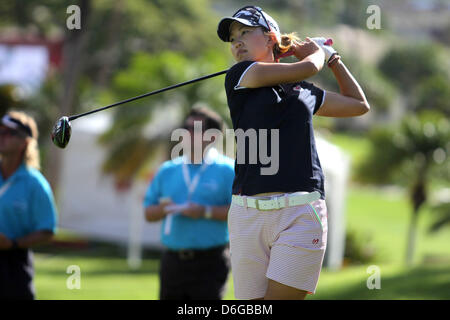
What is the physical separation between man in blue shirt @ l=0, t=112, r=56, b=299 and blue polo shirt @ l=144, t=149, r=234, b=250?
2.73 ft

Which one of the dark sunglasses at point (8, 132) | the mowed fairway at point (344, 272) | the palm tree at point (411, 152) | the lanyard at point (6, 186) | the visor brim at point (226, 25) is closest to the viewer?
the visor brim at point (226, 25)

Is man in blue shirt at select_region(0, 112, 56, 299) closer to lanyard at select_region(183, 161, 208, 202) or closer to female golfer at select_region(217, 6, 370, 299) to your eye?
lanyard at select_region(183, 161, 208, 202)

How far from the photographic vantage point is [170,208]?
17.8 ft

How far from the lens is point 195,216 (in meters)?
5.38

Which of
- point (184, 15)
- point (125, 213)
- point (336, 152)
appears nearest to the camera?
point (336, 152)

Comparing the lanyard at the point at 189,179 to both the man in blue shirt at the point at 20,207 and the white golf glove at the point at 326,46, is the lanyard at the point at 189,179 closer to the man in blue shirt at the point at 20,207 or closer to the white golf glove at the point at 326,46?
the man in blue shirt at the point at 20,207

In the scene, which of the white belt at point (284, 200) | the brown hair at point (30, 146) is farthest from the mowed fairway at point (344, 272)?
the white belt at point (284, 200)

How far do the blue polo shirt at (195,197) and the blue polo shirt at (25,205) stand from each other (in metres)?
0.80

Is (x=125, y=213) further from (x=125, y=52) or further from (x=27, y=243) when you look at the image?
(x=125, y=52)

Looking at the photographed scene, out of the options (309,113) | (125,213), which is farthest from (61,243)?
(309,113)

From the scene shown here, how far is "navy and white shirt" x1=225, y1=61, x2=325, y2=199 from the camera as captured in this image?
3.44 meters

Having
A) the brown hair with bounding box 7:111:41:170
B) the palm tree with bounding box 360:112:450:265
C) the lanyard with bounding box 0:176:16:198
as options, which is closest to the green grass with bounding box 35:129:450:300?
the palm tree with bounding box 360:112:450:265

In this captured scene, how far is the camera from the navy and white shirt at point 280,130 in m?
3.44
